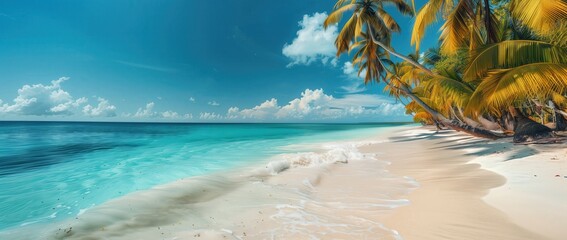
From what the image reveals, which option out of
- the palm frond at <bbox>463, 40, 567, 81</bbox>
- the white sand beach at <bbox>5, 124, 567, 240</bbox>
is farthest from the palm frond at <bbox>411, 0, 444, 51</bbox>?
the white sand beach at <bbox>5, 124, 567, 240</bbox>

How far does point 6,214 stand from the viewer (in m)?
4.97

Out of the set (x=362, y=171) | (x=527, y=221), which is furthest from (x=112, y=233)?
(x=362, y=171)

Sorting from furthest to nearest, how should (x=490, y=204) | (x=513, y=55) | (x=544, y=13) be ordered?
(x=513, y=55)
(x=544, y=13)
(x=490, y=204)

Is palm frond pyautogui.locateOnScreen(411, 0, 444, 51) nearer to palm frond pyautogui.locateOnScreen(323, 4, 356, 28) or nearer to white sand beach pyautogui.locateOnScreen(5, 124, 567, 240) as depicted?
white sand beach pyautogui.locateOnScreen(5, 124, 567, 240)

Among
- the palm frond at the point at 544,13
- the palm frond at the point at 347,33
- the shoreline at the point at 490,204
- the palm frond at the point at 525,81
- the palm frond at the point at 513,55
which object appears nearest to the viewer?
the shoreline at the point at 490,204

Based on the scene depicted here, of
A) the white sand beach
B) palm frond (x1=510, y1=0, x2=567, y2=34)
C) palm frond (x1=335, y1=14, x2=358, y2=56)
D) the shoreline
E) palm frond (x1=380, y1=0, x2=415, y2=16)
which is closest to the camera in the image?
the shoreline

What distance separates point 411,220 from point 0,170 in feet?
49.2

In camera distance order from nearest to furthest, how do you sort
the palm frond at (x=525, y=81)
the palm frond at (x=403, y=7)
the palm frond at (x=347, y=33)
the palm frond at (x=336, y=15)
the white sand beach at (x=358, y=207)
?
1. the white sand beach at (x=358, y=207)
2. the palm frond at (x=525, y=81)
3. the palm frond at (x=336, y=15)
4. the palm frond at (x=403, y=7)
5. the palm frond at (x=347, y=33)

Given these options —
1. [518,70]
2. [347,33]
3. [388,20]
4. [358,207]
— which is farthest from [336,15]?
[358,207]

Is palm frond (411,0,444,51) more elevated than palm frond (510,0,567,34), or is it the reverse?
palm frond (411,0,444,51)

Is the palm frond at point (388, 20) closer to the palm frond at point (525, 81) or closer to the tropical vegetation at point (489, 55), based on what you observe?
the tropical vegetation at point (489, 55)

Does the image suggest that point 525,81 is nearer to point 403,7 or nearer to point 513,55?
point 513,55

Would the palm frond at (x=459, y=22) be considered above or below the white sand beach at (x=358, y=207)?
above

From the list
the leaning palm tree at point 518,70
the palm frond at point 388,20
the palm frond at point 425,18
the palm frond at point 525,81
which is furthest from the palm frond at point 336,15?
the palm frond at point 525,81
